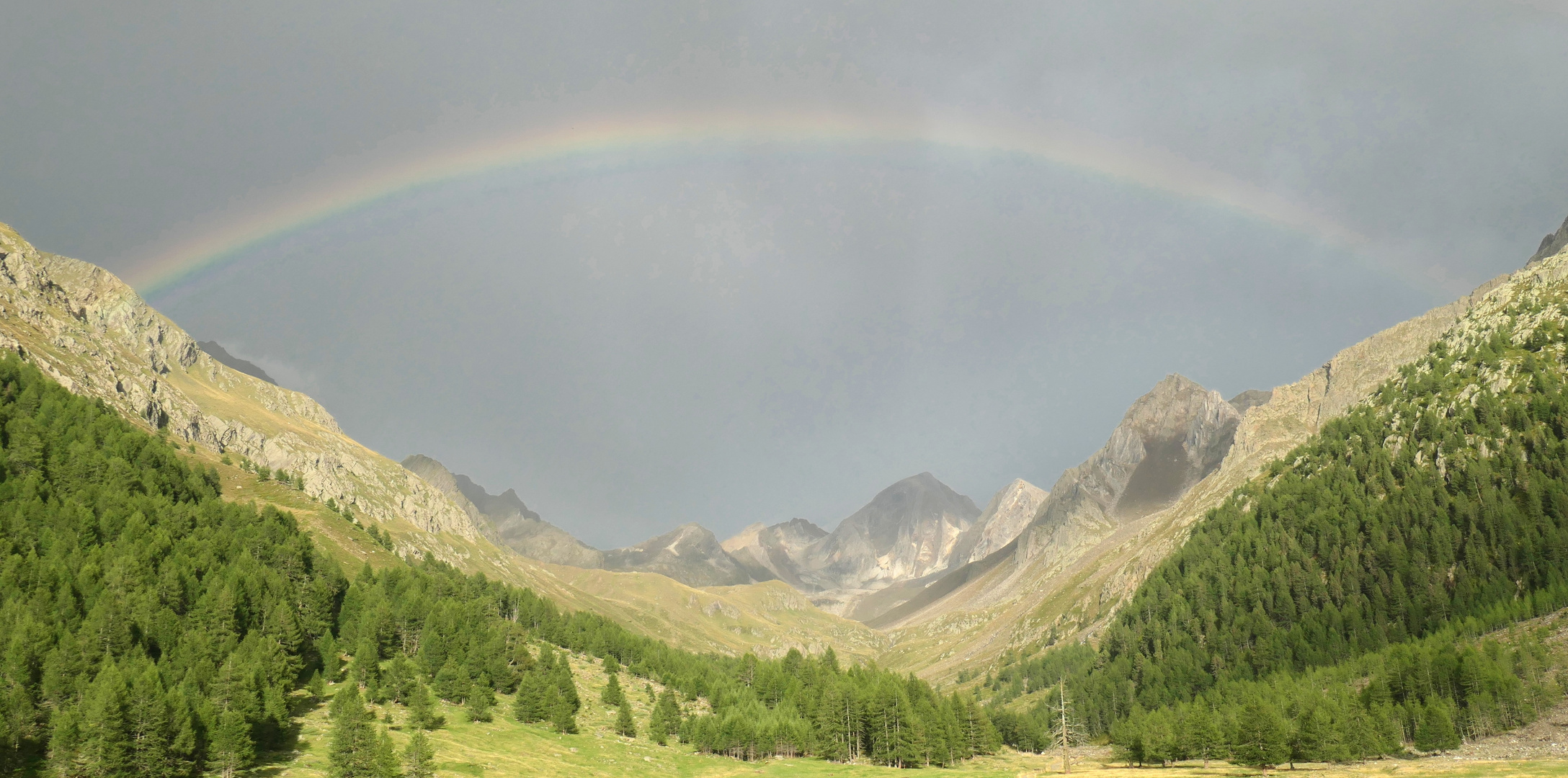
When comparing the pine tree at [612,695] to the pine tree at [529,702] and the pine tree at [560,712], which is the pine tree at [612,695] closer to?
the pine tree at [560,712]

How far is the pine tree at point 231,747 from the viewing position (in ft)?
210

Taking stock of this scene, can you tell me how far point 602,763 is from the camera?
298 feet

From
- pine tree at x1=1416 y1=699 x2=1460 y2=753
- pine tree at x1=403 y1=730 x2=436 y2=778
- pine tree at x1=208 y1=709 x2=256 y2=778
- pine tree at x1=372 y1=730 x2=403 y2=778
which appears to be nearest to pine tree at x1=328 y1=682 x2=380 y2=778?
pine tree at x1=372 y1=730 x2=403 y2=778

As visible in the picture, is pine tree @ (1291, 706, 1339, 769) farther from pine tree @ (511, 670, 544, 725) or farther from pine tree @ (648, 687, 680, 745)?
pine tree @ (511, 670, 544, 725)

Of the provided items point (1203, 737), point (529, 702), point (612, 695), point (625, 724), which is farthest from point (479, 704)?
point (1203, 737)

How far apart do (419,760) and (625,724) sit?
5404cm

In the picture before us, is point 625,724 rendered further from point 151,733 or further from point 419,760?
point 151,733

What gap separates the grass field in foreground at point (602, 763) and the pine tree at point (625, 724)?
2.26 m

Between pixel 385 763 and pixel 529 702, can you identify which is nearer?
pixel 385 763

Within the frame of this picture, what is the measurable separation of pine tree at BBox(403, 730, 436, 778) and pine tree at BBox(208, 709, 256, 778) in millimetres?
13231

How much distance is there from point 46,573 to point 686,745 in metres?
90.1

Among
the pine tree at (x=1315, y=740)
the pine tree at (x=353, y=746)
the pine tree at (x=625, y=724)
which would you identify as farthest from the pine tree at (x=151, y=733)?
the pine tree at (x=1315, y=740)

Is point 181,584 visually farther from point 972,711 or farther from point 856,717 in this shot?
point 972,711

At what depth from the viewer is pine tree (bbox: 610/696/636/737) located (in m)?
A: 116
